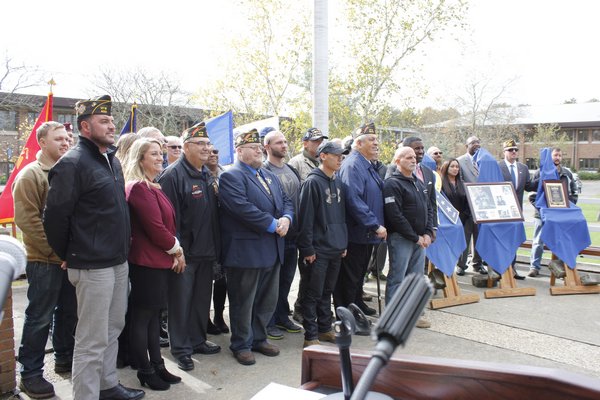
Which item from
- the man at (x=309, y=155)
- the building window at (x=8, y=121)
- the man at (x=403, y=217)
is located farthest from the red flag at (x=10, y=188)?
the building window at (x=8, y=121)

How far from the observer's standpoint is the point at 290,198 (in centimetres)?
582

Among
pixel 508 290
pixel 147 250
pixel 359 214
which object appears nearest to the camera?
pixel 147 250

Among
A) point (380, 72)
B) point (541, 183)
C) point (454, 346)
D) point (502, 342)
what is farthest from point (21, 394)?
point (380, 72)

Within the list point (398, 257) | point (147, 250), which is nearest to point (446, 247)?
point (398, 257)

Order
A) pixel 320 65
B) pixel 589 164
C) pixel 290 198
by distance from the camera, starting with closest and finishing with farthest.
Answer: pixel 290 198 → pixel 320 65 → pixel 589 164

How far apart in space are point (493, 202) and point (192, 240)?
4987 mm

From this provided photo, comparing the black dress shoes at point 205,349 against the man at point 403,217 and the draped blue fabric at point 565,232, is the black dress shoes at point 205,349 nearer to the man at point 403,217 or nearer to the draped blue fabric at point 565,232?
the man at point 403,217

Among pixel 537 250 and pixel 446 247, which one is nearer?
pixel 446 247

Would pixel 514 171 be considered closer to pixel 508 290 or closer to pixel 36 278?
pixel 508 290

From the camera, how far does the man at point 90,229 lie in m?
3.45

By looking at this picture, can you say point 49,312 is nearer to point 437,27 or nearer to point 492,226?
point 492,226

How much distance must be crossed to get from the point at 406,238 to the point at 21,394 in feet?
13.8

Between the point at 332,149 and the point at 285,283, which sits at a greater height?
the point at 332,149

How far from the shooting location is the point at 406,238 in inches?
233
